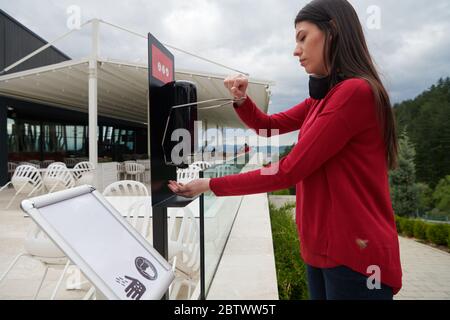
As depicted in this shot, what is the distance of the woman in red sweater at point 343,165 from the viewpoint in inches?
36.9

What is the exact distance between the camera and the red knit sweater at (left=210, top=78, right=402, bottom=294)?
93 cm

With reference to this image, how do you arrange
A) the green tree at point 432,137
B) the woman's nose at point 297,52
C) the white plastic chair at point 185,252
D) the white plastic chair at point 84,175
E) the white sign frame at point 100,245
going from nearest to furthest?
the white sign frame at point 100,245, the woman's nose at point 297,52, the white plastic chair at point 185,252, the white plastic chair at point 84,175, the green tree at point 432,137

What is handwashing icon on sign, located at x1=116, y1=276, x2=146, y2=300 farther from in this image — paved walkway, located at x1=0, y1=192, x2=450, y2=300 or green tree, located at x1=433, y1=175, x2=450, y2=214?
green tree, located at x1=433, y1=175, x2=450, y2=214

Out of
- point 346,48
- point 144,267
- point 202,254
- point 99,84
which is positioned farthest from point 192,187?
Answer: point 99,84

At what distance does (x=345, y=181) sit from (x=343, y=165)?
46 millimetres

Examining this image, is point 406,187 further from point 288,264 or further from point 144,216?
point 144,216

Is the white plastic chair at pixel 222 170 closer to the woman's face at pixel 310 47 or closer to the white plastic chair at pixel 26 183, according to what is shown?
the woman's face at pixel 310 47

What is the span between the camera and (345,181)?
0.97m

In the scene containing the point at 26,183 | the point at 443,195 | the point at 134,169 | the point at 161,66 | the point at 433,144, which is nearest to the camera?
the point at 161,66

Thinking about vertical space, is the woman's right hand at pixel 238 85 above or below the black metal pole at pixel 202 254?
above

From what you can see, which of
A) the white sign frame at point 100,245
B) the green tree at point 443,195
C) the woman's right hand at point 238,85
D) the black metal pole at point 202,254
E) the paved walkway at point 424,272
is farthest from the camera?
the green tree at point 443,195

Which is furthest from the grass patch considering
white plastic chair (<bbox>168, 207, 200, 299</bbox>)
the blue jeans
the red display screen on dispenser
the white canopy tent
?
the white canopy tent

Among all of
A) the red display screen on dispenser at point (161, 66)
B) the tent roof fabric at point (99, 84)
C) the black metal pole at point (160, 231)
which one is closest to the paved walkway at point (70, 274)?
the black metal pole at point (160, 231)
